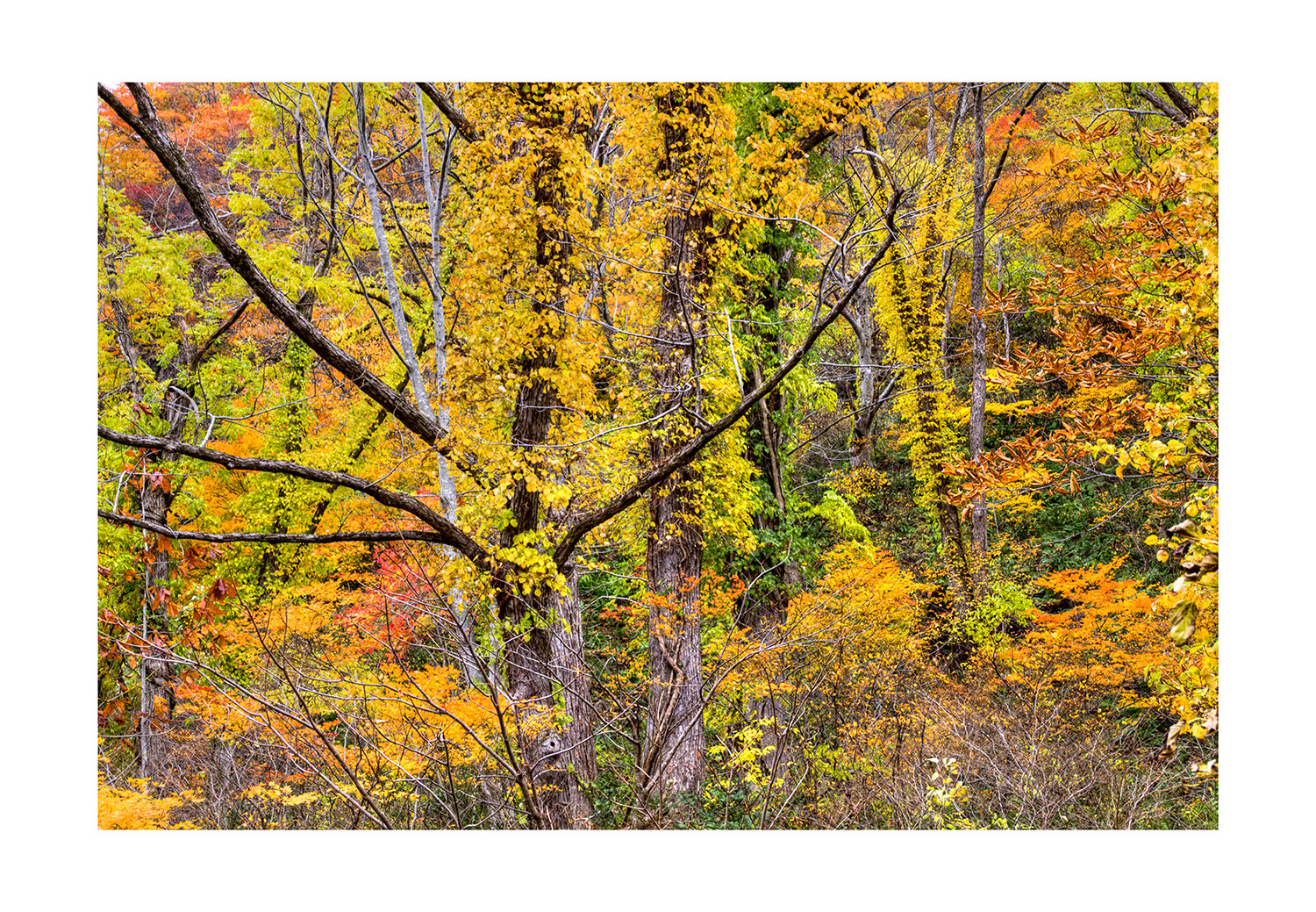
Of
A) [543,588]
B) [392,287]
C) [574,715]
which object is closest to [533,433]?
[543,588]

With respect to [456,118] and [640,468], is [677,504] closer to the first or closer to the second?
[640,468]

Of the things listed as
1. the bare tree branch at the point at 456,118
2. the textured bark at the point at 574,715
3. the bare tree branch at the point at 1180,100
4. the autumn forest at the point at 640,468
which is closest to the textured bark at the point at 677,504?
the autumn forest at the point at 640,468

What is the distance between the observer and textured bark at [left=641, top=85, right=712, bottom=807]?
519 cm

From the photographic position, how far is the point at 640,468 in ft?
18.0

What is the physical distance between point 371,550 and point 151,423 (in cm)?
217

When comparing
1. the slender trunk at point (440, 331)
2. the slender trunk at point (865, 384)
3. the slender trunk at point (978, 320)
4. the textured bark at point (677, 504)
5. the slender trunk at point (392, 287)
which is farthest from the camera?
the slender trunk at point (865, 384)

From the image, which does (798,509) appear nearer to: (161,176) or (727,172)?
(727,172)

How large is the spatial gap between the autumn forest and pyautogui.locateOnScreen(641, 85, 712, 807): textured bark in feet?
0.11

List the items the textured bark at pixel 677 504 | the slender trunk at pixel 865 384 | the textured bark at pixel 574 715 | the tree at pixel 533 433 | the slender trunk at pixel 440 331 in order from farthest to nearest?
1. the slender trunk at pixel 865 384
2. the textured bark at pixel 677 504
3. the slender trunk at pixel 440 331
4. the textured bark at pixel 574 715
5. the tree at pixel 533 433

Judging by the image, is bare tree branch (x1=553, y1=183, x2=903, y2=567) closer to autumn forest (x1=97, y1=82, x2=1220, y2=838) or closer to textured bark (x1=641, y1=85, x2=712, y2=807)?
autumn forest (x1=97, y1=82, x2=1220, y2=838)

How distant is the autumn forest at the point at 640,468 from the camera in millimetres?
3479


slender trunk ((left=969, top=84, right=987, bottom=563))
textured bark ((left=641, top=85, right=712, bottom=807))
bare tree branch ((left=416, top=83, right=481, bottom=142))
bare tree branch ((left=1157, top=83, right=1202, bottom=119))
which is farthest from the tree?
slender trunk ((left=969, top=84, right=987, bottom=563))

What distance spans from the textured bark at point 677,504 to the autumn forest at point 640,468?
0.03m

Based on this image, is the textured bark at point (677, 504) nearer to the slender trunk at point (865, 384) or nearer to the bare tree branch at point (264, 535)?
the bare tree branch at point (264, 535)
